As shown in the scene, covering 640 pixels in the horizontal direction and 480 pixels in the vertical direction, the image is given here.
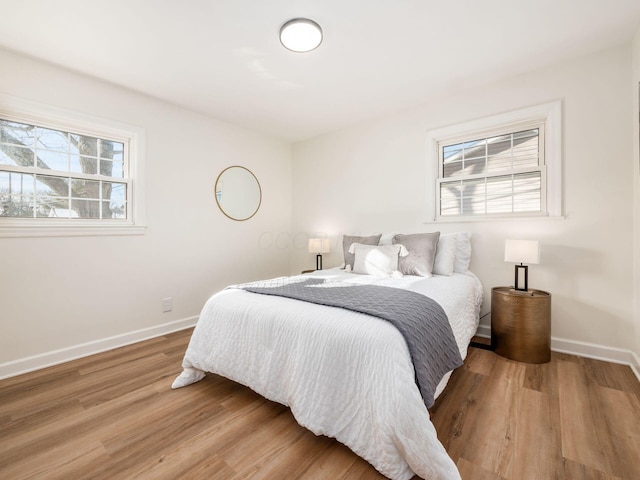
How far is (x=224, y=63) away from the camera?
245 centimetres

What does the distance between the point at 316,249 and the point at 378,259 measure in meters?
1.19

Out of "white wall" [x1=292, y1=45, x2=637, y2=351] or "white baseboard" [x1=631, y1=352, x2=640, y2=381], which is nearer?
"white baseboard" [x1=631, y1=352, x2=640, y2=381]

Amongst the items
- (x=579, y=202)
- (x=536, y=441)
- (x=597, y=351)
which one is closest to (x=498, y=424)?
(x=536, y=441)

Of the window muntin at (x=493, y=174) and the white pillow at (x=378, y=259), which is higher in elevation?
the window muntin at (x=493, y=174)

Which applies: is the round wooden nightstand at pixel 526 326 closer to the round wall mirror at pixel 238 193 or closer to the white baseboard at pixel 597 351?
the white baseboard at pixel 597 351

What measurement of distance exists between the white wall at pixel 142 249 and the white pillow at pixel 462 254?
2525mm

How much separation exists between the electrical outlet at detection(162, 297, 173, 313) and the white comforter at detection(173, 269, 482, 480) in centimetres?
128

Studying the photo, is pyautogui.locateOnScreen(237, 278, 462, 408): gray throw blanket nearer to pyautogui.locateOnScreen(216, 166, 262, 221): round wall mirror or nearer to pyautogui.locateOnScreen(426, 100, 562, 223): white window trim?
pyautogui.locateOnScreen(426, 100, 562, 223): white window trim

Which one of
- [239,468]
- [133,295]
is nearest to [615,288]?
[239,468]

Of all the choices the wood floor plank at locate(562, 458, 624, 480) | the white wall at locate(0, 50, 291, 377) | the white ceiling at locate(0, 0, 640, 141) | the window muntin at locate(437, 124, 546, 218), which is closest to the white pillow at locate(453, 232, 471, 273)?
the window muntin at locate(437, 124, 546, 218)

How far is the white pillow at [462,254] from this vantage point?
2.86 m

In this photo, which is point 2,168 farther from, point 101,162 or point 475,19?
point 475,19

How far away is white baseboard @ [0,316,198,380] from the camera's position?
2.26 metres

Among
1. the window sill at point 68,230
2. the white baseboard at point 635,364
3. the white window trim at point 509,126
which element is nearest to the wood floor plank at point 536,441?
the white baseboard at point 635,364
